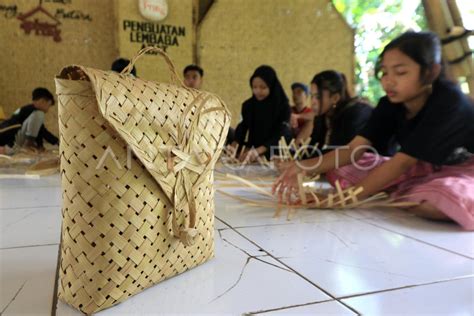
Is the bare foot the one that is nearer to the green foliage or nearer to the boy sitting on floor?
the green foliage

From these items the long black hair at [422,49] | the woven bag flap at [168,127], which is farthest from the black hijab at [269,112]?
the woven bag flap at [168,127]

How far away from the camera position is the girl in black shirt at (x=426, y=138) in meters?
0.99

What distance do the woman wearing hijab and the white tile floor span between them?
163 centimetres

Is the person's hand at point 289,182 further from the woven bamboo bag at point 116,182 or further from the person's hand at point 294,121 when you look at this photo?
the person's hand at point 294,121

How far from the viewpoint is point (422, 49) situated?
1068 mm

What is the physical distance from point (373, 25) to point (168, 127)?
119 inches

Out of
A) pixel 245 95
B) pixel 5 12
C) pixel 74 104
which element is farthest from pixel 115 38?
pixel 74 104

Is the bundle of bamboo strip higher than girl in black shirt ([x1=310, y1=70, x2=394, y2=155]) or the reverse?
the reverse

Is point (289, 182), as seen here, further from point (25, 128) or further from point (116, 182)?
point (25, 128)

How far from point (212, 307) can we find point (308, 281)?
167 mm

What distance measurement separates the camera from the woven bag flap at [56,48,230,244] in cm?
45

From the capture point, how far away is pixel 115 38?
11.4 ft

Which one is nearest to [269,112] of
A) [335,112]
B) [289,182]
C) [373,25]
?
[335,112]

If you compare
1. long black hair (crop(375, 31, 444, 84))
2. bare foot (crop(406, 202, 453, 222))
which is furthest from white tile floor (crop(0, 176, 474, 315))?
long black hair (crop(375, 31, 444, 84))
